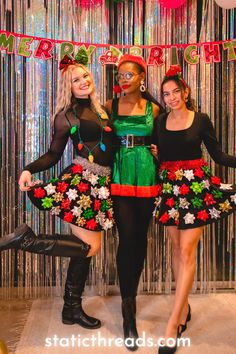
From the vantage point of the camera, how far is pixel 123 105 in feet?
7.83

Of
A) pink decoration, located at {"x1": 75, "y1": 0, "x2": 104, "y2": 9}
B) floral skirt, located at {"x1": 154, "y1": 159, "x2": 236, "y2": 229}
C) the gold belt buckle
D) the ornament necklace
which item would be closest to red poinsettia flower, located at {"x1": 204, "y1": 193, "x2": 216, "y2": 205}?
floral skirt, located at {"x1": 154, "y1": 159, "x2": 236, "y2": 229}

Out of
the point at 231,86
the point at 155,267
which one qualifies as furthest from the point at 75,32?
the point at 155,267

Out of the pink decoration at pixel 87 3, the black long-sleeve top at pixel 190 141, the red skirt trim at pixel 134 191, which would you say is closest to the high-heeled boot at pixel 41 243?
the red skirt trim at pixel 134 191

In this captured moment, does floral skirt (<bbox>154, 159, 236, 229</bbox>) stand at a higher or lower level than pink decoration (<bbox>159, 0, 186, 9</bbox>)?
lower

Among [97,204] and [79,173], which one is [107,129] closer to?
[79,173]

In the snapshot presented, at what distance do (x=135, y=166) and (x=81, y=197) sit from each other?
1.11 feet

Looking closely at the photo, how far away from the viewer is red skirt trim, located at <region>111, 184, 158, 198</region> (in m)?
2.30

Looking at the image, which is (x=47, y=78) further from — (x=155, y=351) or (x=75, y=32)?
(x=155, y=351)

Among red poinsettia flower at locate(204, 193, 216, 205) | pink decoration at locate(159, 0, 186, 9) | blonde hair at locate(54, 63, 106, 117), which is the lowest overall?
red poinsettia flower at locate(204, 193, 216, 205)

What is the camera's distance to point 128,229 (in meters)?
2.31

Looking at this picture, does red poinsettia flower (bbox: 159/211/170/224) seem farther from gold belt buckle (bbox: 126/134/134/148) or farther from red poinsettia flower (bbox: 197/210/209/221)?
gold belt buckle (bbox: 126/134/134/148)

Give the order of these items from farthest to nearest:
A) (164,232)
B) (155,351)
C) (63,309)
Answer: (164,232), (63,309), (155,351)

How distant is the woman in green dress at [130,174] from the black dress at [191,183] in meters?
0.09

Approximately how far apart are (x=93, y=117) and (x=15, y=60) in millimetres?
798
